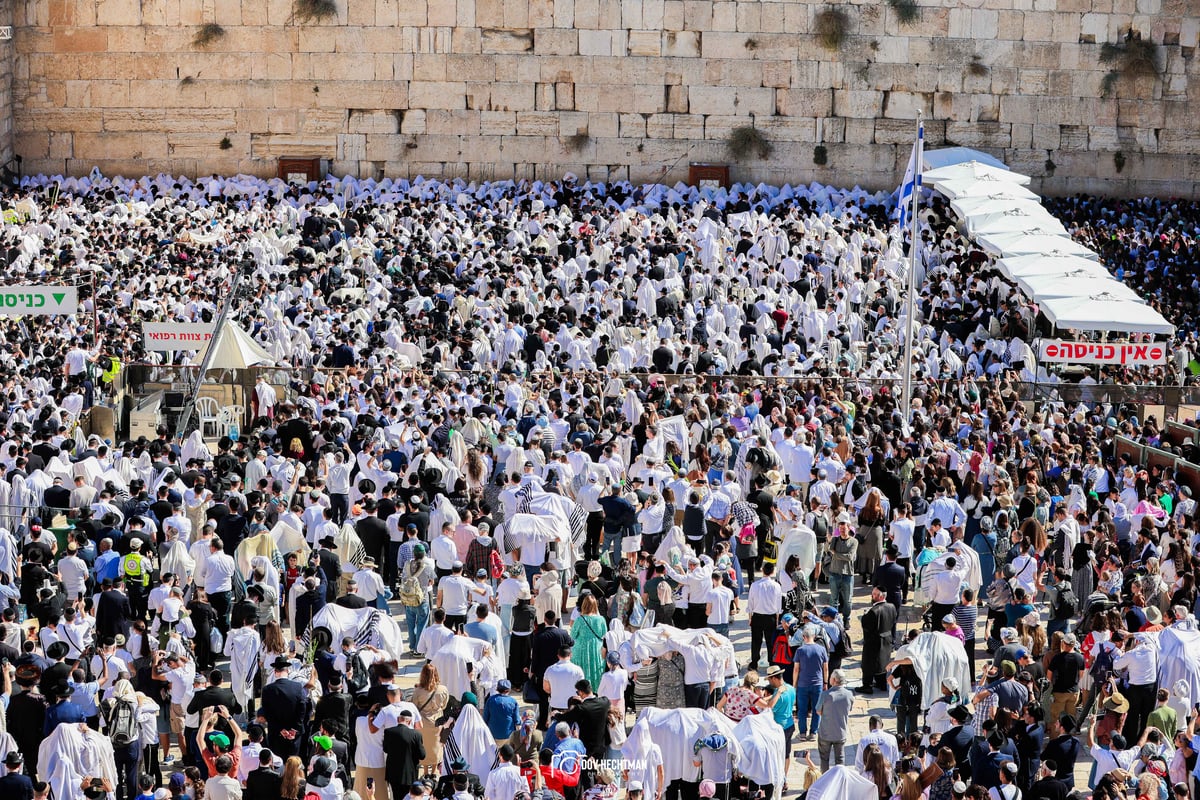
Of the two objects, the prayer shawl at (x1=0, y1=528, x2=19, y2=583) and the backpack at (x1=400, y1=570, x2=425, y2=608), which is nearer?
the backpack at (x1=400, y1=570, x2=425, y2=608)

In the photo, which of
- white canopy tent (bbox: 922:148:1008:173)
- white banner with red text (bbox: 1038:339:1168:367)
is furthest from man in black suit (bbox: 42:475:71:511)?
white canopy tent (bbox: 922:148:1008:173)

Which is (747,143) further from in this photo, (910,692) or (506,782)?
(506,782)

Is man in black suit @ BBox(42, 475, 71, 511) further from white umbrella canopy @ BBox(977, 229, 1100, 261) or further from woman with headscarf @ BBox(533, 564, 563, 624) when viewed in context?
white umbrella canopy @ BBox(977, 229, 1100, 261)

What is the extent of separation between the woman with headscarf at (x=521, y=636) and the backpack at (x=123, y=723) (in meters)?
3.32

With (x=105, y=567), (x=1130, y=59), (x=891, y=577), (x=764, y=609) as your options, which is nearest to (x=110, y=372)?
(x=105, y=567)

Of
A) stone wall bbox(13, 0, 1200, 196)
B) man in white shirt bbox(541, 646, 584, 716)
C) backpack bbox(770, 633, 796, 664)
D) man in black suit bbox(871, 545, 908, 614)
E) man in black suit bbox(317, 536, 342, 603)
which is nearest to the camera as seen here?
man in white shirt bbox(541, 646, 584, 716)

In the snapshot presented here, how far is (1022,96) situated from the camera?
36.3 meters

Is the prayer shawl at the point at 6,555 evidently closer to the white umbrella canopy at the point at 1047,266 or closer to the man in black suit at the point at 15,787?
→ the man in black suit at the point at 15,787

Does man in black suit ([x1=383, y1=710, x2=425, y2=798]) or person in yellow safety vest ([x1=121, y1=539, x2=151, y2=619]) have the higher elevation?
person in yellow safety vest ([x1=121, y1=539, x2=151, y2=619])

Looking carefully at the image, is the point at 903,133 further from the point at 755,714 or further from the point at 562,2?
the point at 755,714

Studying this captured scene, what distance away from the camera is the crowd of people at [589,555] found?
11.2m

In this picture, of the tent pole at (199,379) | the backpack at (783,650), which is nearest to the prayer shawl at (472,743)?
the backpack at (783,650)

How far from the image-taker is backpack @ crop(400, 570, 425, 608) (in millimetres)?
14117

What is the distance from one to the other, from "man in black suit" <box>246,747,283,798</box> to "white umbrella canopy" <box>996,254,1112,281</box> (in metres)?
16.6
